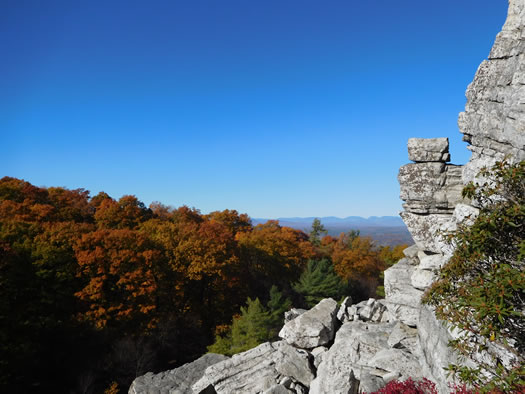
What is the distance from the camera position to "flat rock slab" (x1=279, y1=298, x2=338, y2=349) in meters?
14.6

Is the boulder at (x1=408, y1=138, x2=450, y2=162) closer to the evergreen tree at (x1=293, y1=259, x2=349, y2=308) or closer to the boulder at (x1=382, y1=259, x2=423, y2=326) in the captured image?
the boulder at (x1=382, y1=259, x2=423, y2=326)

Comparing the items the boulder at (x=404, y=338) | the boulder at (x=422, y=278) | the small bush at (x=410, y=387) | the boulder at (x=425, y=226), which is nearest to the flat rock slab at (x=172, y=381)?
the small bush at (x=410, y=387)

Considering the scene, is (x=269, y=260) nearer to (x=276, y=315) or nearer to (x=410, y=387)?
(x=276, y=315)

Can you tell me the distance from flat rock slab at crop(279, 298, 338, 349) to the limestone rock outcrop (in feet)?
0.14

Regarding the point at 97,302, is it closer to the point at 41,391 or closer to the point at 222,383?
the point at 41,391

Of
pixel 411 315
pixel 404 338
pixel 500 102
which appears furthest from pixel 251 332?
pixel 500 102

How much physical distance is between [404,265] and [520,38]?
9.74 meters

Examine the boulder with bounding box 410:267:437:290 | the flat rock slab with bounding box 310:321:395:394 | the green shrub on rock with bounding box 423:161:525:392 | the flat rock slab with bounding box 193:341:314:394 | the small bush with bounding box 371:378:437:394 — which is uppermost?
the green shrub on rock with bounding box 423:161:525:392

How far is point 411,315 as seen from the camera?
1332 centimetres

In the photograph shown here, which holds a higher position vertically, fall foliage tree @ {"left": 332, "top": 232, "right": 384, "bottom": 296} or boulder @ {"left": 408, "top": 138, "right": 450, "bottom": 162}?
boulder @ {"left": 408, "top": 138, "right": 450, "bottom": 162}

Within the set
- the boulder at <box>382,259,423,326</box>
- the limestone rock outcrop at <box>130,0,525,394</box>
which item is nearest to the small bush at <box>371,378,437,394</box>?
the limestone rock outcrop at <box>130,0,525,394</box>

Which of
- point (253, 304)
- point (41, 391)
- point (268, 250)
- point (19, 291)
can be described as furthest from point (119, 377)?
point (268, 250)

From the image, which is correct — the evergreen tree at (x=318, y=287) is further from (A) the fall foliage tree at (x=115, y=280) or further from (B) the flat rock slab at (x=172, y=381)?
(B) the flat rock slab at (x=172, y=381)

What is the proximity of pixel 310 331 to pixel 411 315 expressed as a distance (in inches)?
170
